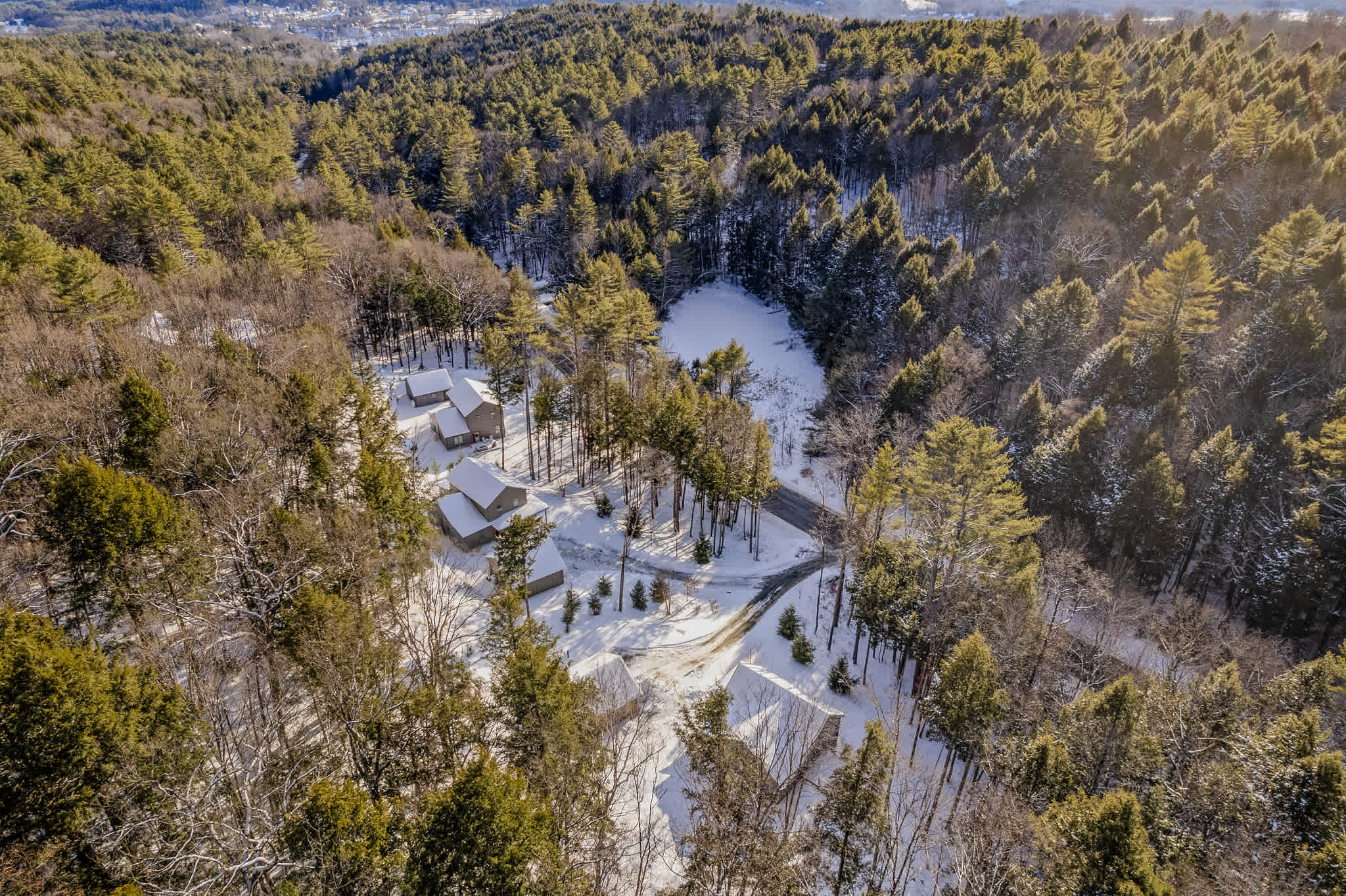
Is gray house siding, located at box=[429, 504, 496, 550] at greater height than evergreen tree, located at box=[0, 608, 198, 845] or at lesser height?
lesser

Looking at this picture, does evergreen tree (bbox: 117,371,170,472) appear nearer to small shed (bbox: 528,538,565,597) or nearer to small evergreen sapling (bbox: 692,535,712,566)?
small shed (bbox: 528,538,565,597)

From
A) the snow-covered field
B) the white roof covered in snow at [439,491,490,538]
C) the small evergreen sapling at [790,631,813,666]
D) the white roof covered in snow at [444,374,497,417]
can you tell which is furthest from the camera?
the white roof covered in snow at [444,374,497,417]

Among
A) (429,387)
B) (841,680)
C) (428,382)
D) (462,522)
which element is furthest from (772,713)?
(428,382)

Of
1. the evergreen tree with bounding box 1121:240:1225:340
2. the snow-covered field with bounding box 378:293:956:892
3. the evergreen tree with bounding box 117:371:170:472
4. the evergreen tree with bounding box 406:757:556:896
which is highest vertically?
the evergreen tree with bounding box 1121:240:1225:340

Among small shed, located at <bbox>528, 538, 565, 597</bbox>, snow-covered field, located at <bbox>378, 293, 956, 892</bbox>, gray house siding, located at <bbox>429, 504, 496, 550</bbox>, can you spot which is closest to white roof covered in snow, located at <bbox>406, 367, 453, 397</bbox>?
snow-covered field, located at <bbox>378, 293, 956, 892</bbox>

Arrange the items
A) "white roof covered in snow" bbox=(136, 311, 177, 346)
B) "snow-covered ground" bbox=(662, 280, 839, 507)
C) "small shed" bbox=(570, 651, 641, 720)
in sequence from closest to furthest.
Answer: "small shed" bbox=(570, 651, 641, 720) → "white roof covered in snow" bbox=(136, 311, 177, 346) → "snow-covered ground" bbox=(662, 280, 839, 507)

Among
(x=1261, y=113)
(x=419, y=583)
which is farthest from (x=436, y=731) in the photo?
(x=1261, y=113)

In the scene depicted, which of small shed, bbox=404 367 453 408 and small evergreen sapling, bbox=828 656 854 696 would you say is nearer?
small evergreen sapling, bbox=828 656 854 696

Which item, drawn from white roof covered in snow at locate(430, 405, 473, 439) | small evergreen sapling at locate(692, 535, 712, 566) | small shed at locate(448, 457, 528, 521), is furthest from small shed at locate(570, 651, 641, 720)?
white roof covered in snow at locate(430, 405, 473, 439)
